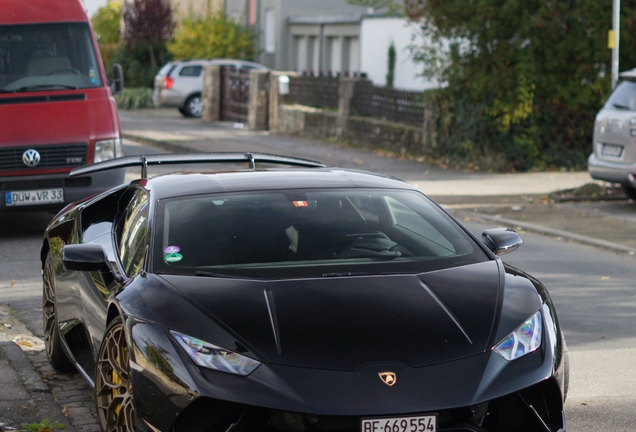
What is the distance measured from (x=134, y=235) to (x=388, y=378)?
180cm

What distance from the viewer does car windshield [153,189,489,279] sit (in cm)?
475

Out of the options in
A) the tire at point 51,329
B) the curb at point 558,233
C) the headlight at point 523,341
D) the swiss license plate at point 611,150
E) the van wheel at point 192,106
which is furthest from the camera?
the van wheel at point 192,106

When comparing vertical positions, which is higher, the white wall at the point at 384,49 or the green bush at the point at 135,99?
the white wall at the point at 384,49

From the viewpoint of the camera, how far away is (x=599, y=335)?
→ 7.42 meters

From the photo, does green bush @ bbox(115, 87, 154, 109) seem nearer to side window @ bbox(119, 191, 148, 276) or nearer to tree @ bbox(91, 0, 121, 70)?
tree @ bbox(91, 0, 121, 70)

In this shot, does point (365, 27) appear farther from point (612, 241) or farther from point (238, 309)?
point (238, 309)

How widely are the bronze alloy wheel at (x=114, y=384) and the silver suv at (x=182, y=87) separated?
29.5 metres

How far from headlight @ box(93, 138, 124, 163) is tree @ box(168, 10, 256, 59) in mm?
28676

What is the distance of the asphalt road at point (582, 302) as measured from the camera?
5.78 m

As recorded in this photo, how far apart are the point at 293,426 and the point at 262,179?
1.88m

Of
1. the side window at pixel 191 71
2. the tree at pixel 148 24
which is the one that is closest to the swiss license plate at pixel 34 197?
the side window at pixel 191 71

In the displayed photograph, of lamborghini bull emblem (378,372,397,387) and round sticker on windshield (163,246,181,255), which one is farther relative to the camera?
round sticker on windshield (163,246,181,255)

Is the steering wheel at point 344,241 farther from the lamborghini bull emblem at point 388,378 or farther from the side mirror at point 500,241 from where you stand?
the lamborghini bull emblem at point 388,378

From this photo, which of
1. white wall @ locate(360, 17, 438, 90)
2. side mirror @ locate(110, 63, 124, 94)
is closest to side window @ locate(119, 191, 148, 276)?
side mirror @ locate(110, 63, 124, 94)
